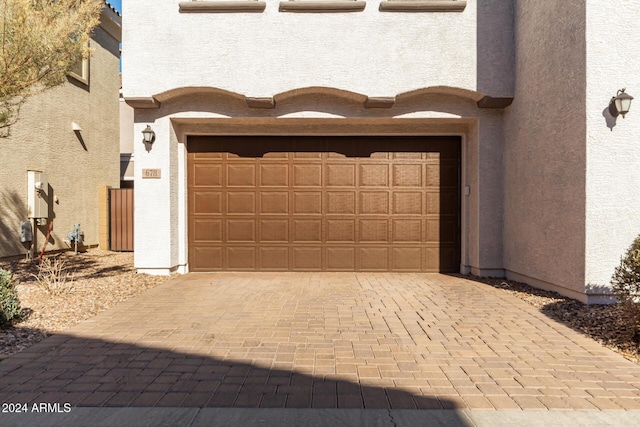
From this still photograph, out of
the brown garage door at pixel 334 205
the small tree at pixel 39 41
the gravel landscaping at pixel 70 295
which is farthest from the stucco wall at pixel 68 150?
the brown garage door at pixel 334 205

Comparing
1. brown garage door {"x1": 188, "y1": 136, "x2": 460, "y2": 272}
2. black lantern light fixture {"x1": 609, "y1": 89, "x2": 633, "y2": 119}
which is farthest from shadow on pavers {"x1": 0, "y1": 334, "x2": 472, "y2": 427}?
black lantern light fixture {"x1": 609, "y1": 89, "x2": 633, "y2": 119}

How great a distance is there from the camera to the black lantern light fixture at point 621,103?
17.3 feet

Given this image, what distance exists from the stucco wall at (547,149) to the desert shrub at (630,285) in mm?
954

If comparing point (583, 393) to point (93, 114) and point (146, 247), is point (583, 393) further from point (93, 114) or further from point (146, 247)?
point (93, 114)

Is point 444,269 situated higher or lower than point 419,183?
lower

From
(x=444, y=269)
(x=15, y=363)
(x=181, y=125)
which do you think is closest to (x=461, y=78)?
(x=444, y=269)

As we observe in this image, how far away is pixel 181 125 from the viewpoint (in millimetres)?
8312

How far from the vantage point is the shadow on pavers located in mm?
2830

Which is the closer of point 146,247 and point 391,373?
point 391,373

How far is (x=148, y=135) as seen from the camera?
7.77m

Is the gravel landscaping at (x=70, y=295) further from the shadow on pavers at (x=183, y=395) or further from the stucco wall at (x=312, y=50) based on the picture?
the stucco wall at (x=312, y=50)

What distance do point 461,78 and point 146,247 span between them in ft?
23.4

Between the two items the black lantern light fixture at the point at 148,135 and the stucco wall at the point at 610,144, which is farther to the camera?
the black lantern light fixture at the point at 148,135

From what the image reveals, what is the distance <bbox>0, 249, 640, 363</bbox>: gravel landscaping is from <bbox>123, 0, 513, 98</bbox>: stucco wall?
3.69 m
